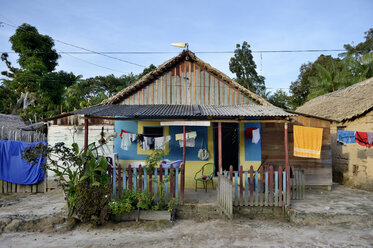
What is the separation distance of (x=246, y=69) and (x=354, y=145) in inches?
950

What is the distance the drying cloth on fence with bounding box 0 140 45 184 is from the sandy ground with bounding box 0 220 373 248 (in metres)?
3.95

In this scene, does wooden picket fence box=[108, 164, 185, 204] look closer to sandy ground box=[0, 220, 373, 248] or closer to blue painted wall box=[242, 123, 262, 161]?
sandy ground box=[0, 220, 373, 248]

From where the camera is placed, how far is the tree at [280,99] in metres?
32.1

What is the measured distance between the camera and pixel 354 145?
400 inches

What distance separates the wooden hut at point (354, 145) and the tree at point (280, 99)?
1939 cm

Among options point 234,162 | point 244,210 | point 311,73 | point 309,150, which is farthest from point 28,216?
point 311,73

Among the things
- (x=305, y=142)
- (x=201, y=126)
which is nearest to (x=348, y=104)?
(x=305, y=142)

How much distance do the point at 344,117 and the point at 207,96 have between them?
6240 mm

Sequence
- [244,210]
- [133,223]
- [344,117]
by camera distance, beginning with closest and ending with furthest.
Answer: [133,223], [244,210], [344,117]

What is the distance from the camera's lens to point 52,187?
922cm

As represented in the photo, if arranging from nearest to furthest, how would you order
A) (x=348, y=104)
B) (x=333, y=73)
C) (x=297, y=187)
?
(x=297, y=187)
(x=348, y=104)
(x=333, y=73)

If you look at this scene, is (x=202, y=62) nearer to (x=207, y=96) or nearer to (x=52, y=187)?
(x=207, y=96)

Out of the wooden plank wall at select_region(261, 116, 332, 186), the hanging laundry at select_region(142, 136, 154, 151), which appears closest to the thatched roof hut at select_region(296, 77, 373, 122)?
the wooden plank wall at select_region(261, 116, 332, 186)

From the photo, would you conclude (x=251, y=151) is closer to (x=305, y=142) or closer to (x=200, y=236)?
(x=305, y=142)
